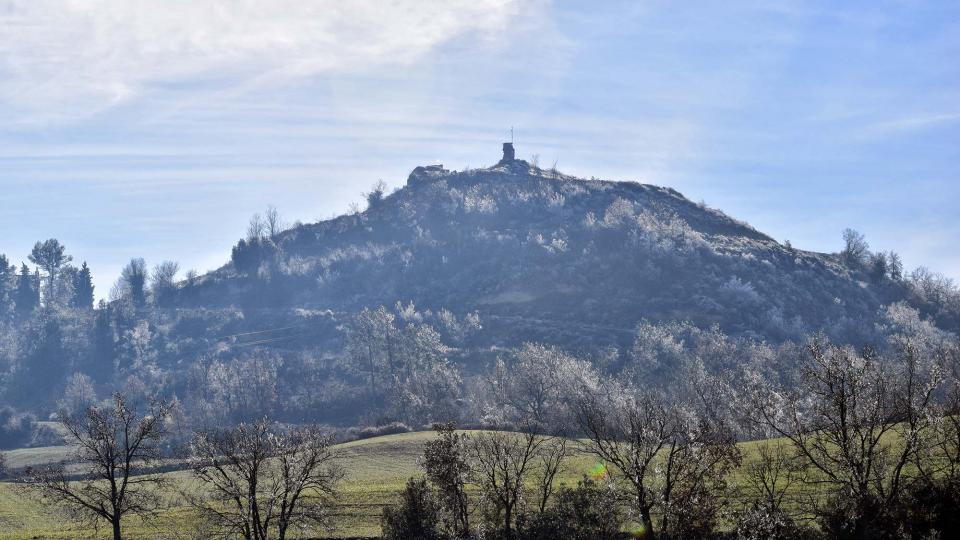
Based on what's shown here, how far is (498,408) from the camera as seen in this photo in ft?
483

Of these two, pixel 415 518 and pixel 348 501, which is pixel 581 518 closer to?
pixel 415 518

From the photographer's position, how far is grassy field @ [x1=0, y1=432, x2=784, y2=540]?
68125mm

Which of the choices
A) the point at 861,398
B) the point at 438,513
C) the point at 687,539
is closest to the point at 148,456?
the point at 438,513

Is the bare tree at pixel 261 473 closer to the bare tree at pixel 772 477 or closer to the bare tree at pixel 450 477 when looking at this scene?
the bare tree at pixel 450 477

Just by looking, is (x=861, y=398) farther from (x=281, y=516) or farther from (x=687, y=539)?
(x=281, y=516)

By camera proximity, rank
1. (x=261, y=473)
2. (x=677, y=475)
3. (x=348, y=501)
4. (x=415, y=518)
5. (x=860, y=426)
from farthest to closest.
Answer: (x=348, y=501)
(x=261, y=473)
(x=415, y=518)
(x=677, y=475)
(x=860, y=426)

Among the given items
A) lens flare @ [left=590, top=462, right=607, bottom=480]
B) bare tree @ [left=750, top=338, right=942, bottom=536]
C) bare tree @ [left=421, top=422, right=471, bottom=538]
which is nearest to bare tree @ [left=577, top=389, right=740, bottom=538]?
bare tree @ [left=750, top=338, right=942, bottom=536]

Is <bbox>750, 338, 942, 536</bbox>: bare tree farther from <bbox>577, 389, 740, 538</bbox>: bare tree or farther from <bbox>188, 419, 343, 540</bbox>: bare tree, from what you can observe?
<bbox>188, 419, 343, 540</bbox>: bare tree

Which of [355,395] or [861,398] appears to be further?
[355,395]

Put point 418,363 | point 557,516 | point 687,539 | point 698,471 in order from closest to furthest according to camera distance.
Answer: point 687,539 → point 698,471 → point 557,516 → point 418,363

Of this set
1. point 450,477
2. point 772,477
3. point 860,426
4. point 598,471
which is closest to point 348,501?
point 450,477

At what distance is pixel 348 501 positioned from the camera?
72188 millimetres

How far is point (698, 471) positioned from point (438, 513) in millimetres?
19656

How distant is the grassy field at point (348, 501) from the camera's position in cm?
6812
